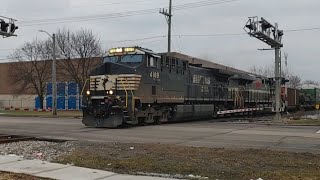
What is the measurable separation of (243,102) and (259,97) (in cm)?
421

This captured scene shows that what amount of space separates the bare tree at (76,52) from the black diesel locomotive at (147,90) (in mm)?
25832

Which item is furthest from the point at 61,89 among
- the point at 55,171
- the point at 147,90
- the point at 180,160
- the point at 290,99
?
the point at 55,171

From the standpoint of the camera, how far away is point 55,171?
9625 mm

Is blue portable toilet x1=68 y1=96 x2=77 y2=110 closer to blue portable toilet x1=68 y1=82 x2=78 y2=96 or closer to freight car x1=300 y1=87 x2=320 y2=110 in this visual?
blue portable toilet x1=68 y1=82 x2=78 y2=96

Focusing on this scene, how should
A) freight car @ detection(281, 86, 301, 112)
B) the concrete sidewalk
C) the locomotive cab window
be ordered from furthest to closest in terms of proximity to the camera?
freight car @ detection(281, 86, 301, 112) < the locomotive cab window < the concrete sidewalk

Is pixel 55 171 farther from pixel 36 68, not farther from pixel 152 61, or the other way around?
pixel 36 68

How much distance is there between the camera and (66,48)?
57.8m

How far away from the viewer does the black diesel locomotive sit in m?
23.3

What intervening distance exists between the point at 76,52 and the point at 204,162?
49.2 meters

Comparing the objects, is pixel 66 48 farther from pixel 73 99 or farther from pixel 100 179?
pixel 100 179

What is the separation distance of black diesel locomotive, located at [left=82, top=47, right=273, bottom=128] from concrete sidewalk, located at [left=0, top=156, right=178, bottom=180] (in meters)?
12.2

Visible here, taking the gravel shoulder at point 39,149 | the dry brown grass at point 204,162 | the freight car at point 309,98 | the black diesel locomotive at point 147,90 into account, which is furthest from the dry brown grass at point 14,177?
the freight car at point 309,98

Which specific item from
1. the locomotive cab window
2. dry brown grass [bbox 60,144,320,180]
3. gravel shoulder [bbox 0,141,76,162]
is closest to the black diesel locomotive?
the locomotive cab window

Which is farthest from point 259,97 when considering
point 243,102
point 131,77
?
point 131,77
